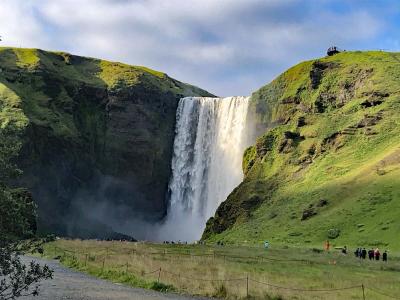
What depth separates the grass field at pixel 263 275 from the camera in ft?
80.7

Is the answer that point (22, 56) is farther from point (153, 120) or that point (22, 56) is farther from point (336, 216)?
point (336, 216)

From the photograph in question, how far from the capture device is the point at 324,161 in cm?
8181

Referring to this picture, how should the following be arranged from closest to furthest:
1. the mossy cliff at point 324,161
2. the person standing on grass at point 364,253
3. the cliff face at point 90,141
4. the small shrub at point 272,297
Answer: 1. the small shrub at point 272,297
2. the person standing on grass at point 364,253
3. the mossy cliff at point 324,161
4. the cliff face at point 90,141

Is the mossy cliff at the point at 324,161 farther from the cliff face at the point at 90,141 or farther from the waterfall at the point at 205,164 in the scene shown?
the cliff face at the point at 90,141

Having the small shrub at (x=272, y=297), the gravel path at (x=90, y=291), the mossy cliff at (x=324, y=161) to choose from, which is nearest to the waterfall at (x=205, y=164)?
the mossy cliff at (x=324, y=161)

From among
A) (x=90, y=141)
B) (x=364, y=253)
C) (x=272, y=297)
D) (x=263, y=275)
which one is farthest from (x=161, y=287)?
(x=90, y=141)

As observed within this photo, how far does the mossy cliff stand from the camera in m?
61.2

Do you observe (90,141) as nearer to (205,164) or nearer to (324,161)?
(205,164)

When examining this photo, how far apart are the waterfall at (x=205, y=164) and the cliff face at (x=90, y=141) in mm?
5804

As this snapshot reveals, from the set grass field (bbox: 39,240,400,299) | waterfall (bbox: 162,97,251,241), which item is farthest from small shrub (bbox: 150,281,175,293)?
waterfall (bbox: 162,97,251,241)

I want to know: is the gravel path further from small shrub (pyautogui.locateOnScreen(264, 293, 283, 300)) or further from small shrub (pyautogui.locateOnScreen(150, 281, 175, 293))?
small shrub (pyautogui.locateOnScreen(264, 293, 283, 300))

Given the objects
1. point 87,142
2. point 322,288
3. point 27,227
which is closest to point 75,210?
point 87,142

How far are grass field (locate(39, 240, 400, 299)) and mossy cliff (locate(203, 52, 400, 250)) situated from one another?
522 inches

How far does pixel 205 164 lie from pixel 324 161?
1282 inches
